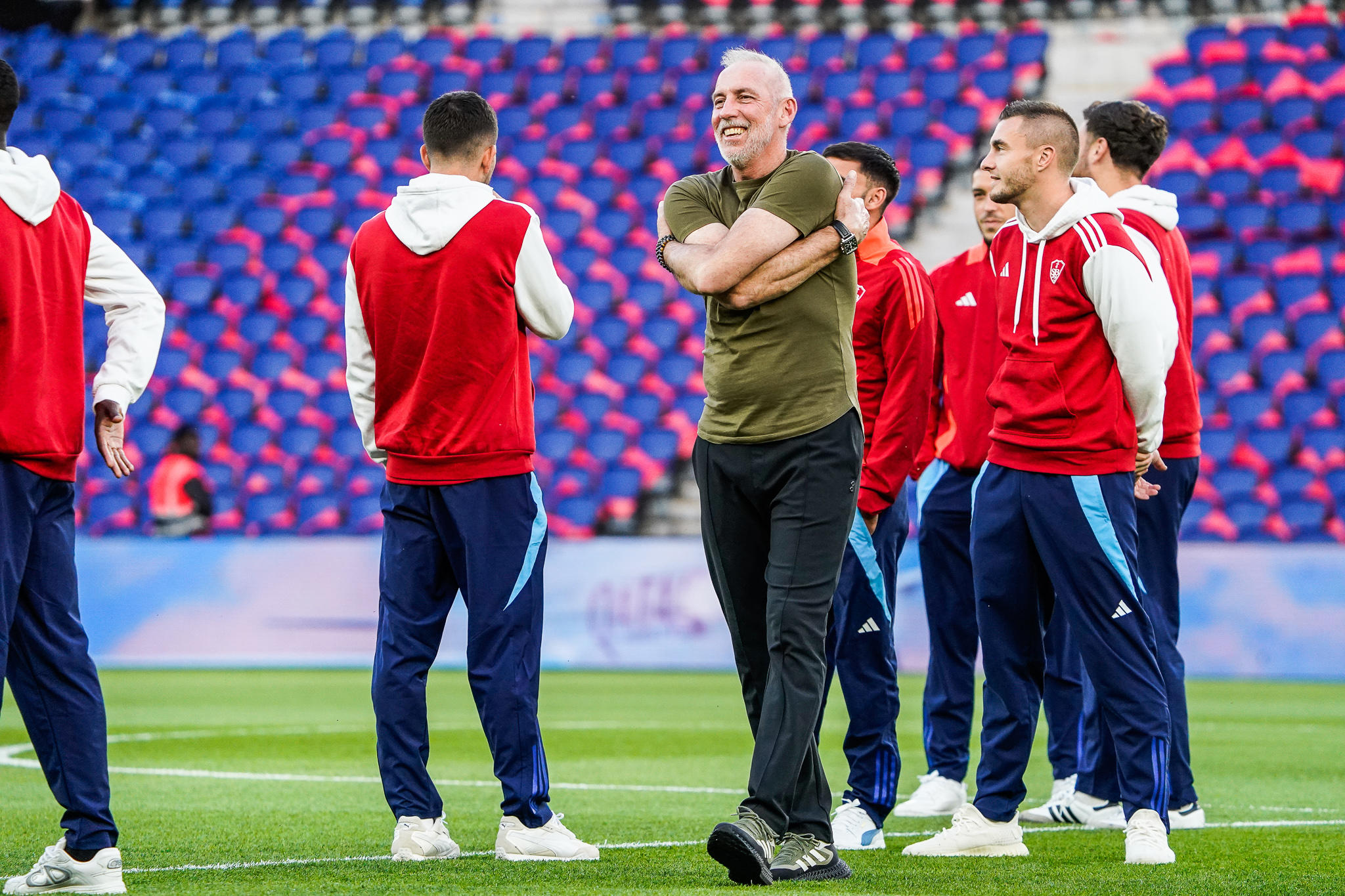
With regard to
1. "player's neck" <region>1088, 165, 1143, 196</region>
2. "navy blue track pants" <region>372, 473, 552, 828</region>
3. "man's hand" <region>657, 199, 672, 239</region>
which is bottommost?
"navy blue track pants" <region>372, 473, 552, 828</region>

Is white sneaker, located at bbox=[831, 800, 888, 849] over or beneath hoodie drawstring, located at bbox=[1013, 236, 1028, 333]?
beneath

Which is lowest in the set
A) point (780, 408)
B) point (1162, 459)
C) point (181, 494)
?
point (181, 494)

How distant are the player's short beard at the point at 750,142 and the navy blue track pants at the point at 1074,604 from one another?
1.20 m

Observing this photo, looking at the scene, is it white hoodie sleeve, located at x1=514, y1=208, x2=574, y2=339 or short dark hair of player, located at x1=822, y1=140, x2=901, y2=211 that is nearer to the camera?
white hoodie sleeve, located at x1=514, y1=208, x2=574, y2=339

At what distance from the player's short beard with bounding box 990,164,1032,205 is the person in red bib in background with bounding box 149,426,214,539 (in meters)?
9.93

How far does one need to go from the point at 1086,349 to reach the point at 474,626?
1.85m

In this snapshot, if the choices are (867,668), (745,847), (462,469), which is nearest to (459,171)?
(462,469)

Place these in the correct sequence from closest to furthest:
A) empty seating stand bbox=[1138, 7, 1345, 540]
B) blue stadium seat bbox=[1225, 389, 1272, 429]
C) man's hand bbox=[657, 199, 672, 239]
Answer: man's hand bbox=[657, 199, 672, 239] → empty seating stand bbox=[1138, 7, 1345, 540] → blue stadium seat bbox=[1225, 389, 1272, 429]

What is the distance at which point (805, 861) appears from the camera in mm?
4027

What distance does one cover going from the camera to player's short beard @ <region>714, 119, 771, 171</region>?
13.4ft

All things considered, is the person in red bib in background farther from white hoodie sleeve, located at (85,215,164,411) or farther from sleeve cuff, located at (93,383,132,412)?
sleeve cuff, located at (93,383,132,412)

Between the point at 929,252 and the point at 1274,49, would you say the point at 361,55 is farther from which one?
the point at 1274,49

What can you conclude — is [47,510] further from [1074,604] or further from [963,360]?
[963,360]

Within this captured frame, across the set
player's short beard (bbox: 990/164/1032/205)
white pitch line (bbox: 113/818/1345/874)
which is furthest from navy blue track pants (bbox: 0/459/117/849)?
player's short beard (bbox: 990/164/1032/205)
